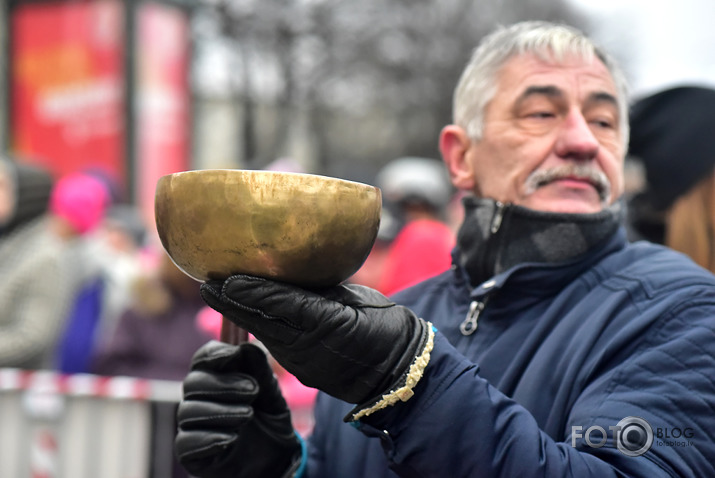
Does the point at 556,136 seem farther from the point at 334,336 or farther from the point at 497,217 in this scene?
the point at 334,336

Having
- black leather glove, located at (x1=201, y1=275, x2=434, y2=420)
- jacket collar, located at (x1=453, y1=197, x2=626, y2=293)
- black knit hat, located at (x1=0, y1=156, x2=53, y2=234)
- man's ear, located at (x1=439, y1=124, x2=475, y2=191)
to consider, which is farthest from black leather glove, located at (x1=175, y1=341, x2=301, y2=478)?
black knit hat, located at (x1=0, y1=156, x2=53, y2=234)

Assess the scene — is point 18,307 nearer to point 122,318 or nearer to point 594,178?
point 122,318

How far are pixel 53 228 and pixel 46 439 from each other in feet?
5.06

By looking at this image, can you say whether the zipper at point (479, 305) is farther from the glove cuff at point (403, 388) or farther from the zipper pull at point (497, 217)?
the glove cuff at point (403, 388)

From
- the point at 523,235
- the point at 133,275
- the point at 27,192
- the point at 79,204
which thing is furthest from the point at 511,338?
the point at 79,204

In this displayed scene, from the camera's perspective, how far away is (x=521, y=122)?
1800mm

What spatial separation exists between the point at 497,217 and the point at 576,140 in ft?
0.78

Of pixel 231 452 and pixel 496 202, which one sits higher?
pixel 496 202

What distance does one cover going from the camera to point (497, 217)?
1.75 meters

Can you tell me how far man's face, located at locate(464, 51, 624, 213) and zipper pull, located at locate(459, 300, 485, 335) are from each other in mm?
253

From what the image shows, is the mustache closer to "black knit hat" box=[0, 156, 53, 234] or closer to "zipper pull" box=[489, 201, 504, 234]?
"zipper pull" box=[489, 201, 504, 234]

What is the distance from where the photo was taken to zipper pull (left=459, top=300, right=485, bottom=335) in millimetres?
1714

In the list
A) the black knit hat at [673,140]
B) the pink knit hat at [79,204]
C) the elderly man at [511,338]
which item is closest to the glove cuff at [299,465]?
the elderly man at [511,338]

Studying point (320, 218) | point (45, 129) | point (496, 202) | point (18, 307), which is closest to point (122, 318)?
point (18, 307)
